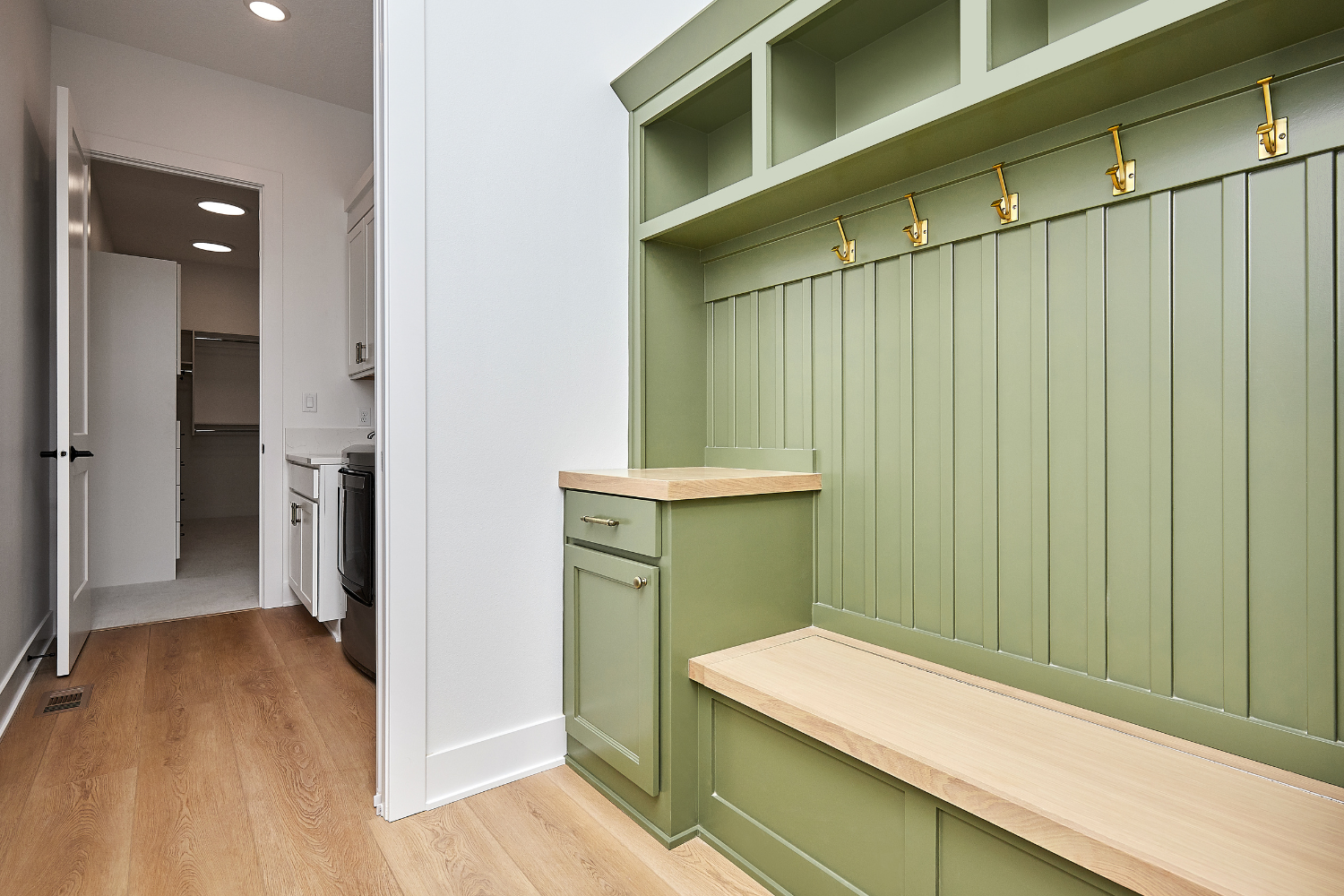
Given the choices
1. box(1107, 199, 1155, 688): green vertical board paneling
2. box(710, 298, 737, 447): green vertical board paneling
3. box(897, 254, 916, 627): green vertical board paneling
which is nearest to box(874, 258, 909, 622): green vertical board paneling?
box(897, 254, 916, 627): green vertical board paneling

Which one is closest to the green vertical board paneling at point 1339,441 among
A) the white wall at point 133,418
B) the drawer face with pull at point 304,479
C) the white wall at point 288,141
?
the drawer face with pull at point 304,479

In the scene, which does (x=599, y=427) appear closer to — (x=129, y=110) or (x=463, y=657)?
(x=463, y=657)

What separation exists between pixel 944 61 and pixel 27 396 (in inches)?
136

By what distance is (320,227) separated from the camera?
12.1 feet

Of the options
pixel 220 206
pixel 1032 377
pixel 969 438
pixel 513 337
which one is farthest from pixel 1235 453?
pixel 220 206

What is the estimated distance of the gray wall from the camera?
2203mm

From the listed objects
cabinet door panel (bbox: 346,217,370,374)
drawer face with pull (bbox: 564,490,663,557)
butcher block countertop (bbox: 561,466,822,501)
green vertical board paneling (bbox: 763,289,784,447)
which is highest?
cabinet door panel (bbox: 346,217,370,374)

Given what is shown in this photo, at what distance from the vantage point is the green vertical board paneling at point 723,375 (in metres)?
2.10

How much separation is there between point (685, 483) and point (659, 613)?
32cm

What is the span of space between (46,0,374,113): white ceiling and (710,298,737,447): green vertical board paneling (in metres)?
2.30

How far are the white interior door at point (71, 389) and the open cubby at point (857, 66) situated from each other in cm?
259

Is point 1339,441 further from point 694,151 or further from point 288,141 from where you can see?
point 288,141

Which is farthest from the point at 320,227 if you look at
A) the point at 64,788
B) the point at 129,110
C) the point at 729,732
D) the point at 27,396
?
the point at 729,732

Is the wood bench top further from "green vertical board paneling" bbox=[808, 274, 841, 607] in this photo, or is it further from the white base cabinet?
the white base cabinet
